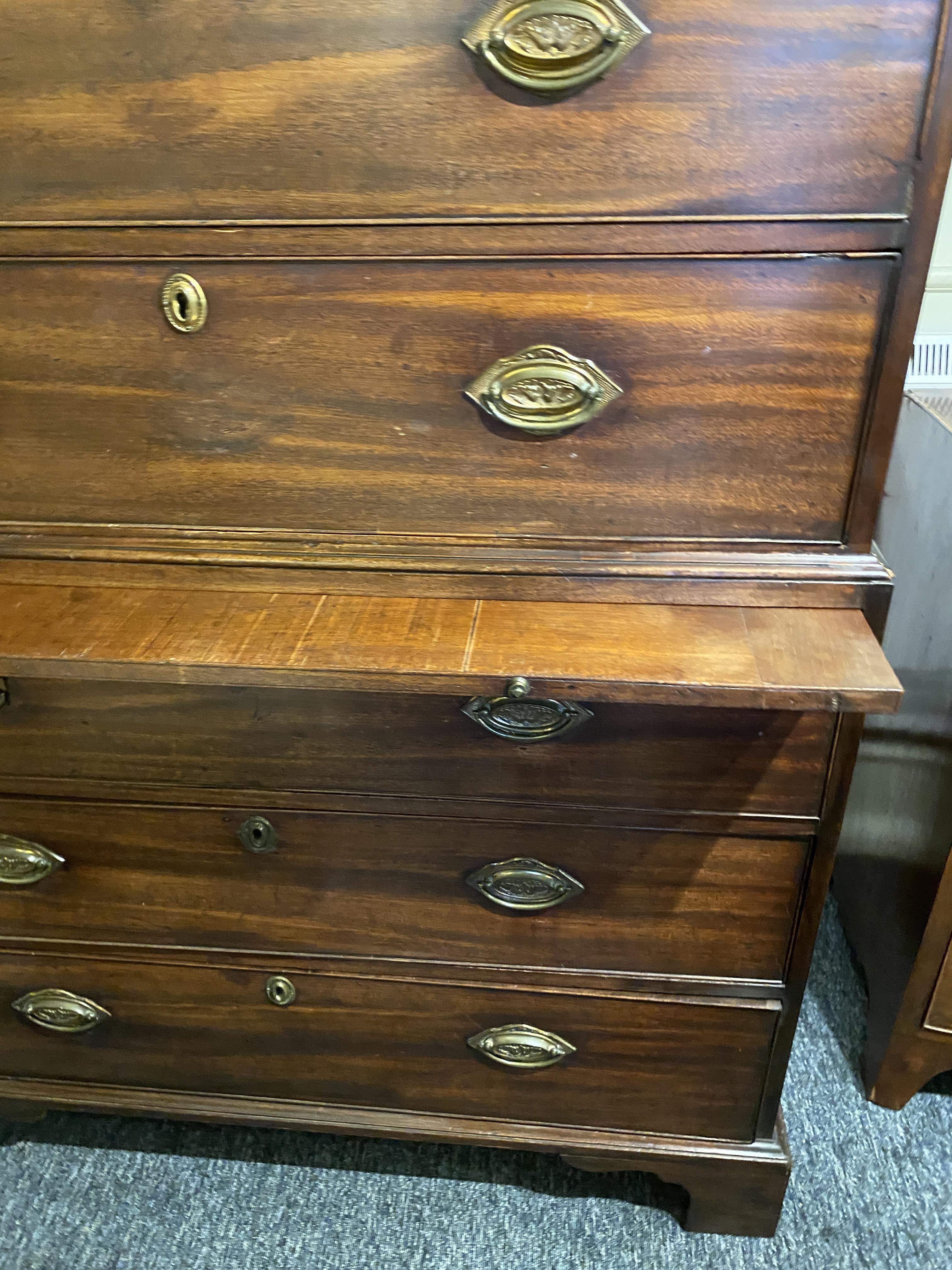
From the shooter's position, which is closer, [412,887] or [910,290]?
[910,290]

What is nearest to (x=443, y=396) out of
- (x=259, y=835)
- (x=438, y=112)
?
(x=438, y=112)

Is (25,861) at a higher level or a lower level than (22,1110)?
higher

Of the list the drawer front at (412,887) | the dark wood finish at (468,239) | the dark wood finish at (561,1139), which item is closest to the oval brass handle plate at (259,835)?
the drawer front at (412,887)

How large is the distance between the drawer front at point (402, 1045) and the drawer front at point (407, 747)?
0.28 metres

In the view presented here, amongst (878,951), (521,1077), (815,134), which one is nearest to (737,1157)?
(521,1077)

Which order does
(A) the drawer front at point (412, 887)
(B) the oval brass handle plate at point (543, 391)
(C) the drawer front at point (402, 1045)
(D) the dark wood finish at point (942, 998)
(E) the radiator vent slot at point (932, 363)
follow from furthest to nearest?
(E) the radiator vent slot at point (932, 363) → (D) the dark wood finish at point (942, 998) → (C) the drawer front at point (402, 1045) → (A) the drawer front at point (412, 887) → (B) the oval brass handle plate at point (543, 391)

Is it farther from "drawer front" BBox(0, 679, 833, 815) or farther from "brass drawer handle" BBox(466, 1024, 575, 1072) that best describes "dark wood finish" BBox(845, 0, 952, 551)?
"brass drawer handle" BBox(466, 1024, 575, 1072)

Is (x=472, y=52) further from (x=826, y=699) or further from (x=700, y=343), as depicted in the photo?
(x=826, y=699)

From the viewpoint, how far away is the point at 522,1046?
989 mm

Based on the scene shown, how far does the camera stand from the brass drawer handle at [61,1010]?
105cm

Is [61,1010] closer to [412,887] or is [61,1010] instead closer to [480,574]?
[412,887]

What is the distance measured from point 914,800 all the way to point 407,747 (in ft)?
2.51

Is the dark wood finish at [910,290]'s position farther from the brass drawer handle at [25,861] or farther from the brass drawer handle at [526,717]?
the brass drawer handle at [25,861]

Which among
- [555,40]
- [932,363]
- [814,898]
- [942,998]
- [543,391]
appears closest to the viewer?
[555,40]
